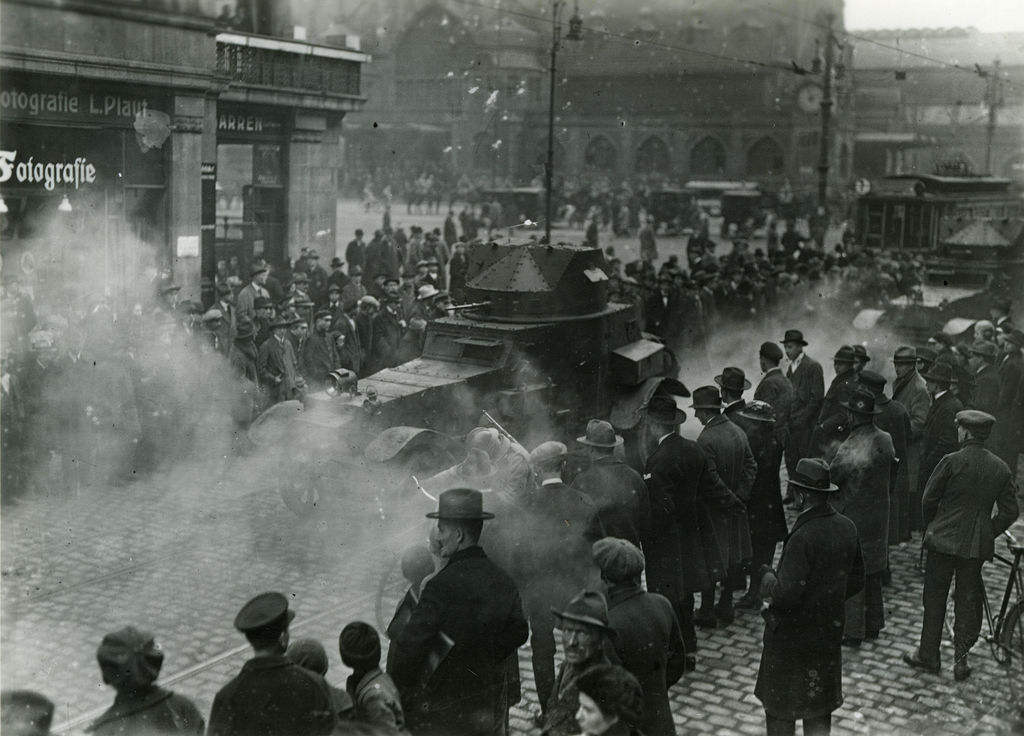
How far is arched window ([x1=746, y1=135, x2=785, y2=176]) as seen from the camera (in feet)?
211

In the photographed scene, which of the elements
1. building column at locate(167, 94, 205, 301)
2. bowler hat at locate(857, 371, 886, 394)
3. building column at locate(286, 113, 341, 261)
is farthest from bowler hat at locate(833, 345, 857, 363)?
building column at locate(286, 113, 341, 261)

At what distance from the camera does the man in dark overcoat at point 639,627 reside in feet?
17.8

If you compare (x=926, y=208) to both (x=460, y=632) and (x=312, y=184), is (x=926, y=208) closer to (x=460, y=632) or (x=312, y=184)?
(x=312, y=184)

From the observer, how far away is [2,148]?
16.0 metres

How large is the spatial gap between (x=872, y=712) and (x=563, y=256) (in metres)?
6.47

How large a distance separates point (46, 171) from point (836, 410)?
11772 millimetres

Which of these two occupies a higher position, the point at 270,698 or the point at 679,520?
the point at 270,698

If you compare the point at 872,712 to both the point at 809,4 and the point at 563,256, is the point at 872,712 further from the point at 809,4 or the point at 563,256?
the point at 809,4

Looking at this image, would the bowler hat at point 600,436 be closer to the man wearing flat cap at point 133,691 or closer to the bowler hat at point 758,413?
the bowler hat at point 758,413

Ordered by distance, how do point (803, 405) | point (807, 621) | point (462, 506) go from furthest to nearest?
point (803, 405)
point (807, 621)
point (462, 506)

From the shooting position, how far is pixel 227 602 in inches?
364

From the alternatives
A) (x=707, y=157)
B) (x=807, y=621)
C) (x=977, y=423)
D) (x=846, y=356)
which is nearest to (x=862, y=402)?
(x=977, y=423)

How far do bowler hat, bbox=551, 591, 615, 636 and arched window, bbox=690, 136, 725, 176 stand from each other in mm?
63392

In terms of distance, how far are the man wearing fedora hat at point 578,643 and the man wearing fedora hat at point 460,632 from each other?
553mm
